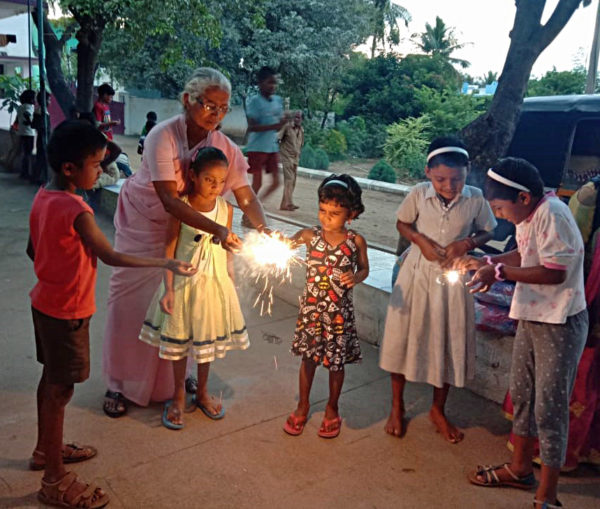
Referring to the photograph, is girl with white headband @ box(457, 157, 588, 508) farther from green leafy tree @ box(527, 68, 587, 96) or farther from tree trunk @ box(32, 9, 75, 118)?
green leafy tree @ box(527, 68, 587, 96)

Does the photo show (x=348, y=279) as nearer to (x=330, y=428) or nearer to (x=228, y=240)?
(x=228, y=240)

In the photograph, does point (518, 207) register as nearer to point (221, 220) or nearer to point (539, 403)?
point (539, 403)

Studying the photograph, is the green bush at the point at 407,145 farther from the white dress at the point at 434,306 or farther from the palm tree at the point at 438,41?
the white dress at the point at 434,306

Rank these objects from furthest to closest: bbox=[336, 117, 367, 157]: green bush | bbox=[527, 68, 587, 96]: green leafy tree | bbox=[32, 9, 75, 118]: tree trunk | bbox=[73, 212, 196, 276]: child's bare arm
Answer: bbox=[336, 117, 367, 157]: green bush
bbox=[527, 68, 587, 96]: green leafy tree
bbox=[32, 9, 75, 118]: tree trunk
bbox=[73, 212, 196, 276]: child's bare arm

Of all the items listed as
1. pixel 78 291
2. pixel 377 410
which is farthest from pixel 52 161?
pixel 377 410

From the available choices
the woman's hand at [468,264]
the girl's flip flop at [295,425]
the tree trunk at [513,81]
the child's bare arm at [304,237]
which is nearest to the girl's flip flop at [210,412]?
the girl's flip flop at [295,425]

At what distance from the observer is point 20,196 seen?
11.9m

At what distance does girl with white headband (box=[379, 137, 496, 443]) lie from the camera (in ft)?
11.3

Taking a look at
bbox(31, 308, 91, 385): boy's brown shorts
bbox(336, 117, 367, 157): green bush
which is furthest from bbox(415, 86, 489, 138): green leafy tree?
bbox(31, 308, 91, 385): boy's brown shorts

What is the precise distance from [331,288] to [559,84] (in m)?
21.9

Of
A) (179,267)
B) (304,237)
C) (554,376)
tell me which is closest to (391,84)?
(304,237)

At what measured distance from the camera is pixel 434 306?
3492 millimetres

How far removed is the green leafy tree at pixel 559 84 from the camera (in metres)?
21.8

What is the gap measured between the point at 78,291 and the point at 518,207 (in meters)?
2.09
